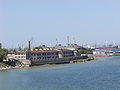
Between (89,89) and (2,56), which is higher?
(2,56)

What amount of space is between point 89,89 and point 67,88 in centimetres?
120

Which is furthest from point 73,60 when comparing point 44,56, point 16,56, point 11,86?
point 11,86

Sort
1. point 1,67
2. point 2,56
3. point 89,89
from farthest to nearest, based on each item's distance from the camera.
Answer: point 2,56 < point 1,67 < point 89,89

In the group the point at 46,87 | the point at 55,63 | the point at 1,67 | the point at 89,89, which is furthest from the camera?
the point at 55,63

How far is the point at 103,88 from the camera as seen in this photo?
556 inches

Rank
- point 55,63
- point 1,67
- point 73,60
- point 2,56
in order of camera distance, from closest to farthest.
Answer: point 1,67
point 2,56
point 55,63
point 73,60

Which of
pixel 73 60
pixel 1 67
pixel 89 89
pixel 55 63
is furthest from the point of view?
pixel 73 60

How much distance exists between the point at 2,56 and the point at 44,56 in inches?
265

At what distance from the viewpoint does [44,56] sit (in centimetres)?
3547

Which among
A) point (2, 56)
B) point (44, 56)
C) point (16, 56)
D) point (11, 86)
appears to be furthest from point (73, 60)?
point (11, 86)

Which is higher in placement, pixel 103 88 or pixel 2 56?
pixel 2 56

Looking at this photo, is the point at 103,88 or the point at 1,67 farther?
the point at 1,67

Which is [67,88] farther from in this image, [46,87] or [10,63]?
[10,63]

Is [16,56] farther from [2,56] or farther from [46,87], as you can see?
[46,87]
